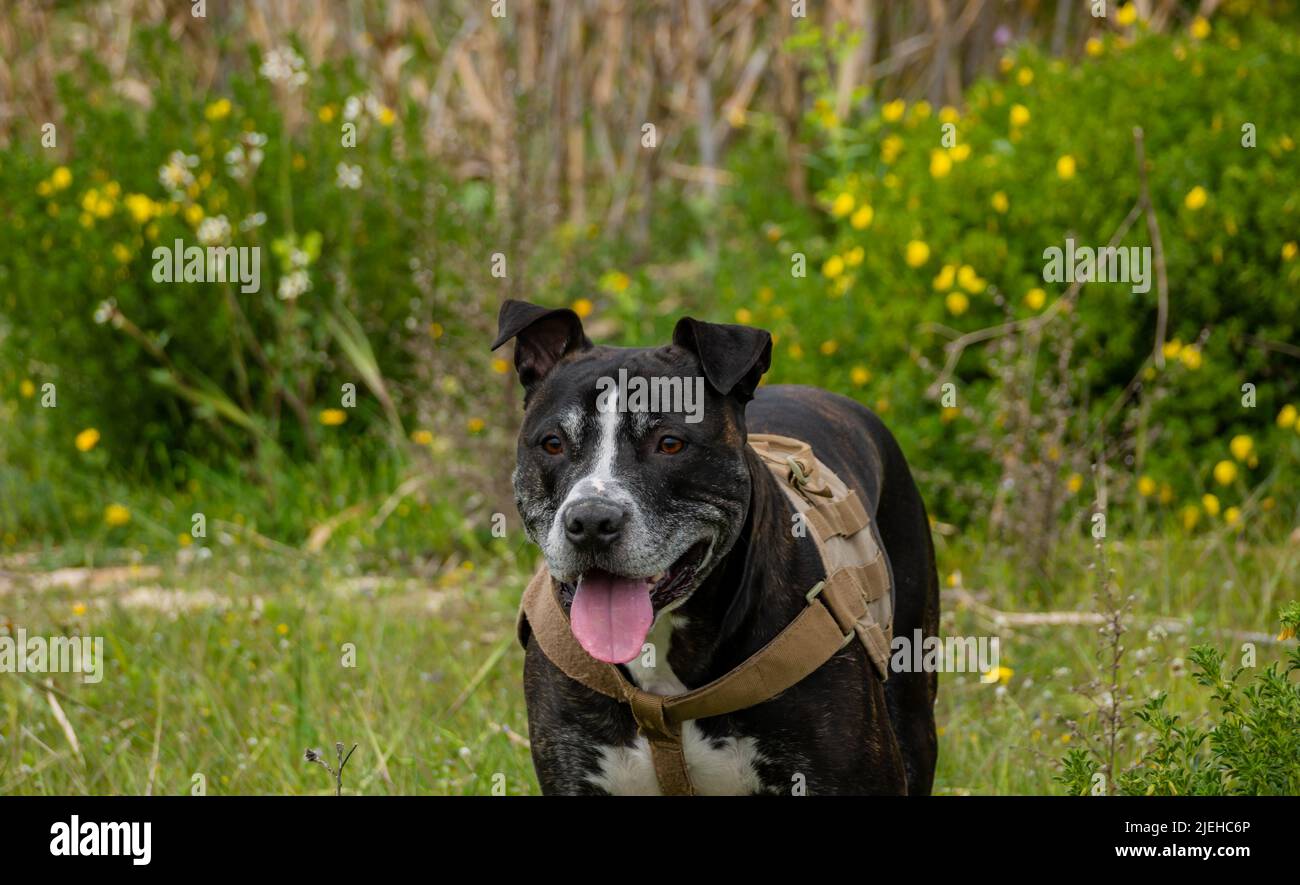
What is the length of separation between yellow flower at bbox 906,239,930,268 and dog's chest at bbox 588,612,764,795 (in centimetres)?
313

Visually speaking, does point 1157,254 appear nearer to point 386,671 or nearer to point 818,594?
point 818,594

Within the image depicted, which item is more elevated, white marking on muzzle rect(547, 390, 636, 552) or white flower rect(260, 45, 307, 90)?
white flower rect(260, 45, 307, 90)

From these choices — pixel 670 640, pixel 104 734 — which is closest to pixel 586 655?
pixel 670 640

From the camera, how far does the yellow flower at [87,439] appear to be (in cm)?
672

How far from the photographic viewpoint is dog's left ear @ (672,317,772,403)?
10.4 feet

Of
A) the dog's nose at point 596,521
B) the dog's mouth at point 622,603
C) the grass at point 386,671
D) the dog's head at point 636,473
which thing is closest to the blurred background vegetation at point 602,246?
the grass at point 386,671

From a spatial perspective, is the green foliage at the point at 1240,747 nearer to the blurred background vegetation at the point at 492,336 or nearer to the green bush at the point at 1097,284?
the blurred background vegetation at the point at 492,336

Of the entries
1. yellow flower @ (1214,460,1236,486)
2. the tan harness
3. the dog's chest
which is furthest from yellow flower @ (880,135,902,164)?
the dog's chest

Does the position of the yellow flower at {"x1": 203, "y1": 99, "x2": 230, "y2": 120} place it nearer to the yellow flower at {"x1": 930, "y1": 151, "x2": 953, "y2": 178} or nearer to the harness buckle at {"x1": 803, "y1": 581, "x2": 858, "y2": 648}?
the yellow flower at {"x1": 930, "y1": 151, "x2": 953, "y2": 178}

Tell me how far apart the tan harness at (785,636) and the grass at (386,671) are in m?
0.68

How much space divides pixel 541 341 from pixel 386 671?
5.82 ft

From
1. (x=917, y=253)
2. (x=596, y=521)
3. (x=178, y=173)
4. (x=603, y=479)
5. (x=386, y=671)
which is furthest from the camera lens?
(x=178, y=173)

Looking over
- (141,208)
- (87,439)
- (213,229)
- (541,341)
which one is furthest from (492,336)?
(541,341)

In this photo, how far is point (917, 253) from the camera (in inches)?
232
